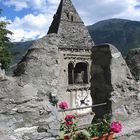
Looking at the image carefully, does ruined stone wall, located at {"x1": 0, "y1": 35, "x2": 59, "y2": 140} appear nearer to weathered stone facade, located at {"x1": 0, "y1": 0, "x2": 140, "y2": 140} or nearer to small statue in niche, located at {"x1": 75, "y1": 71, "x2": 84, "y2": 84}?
weathered stone facade, located at {"x1": 0, "y1": 0, "x2": 140, "y2": 140}

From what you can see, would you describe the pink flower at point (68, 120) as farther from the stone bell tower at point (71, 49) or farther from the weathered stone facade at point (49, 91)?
the stone bell tower at point (71, 49)

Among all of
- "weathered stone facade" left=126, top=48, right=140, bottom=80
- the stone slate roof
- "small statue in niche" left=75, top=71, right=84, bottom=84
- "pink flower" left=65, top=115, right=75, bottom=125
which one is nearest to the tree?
the stone slate roof

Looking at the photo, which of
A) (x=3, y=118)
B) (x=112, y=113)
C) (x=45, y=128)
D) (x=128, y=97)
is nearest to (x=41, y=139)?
(x=45, y=128)

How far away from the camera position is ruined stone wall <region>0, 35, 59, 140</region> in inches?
212

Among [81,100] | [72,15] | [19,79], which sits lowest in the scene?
[81,100]

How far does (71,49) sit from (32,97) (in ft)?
96.7

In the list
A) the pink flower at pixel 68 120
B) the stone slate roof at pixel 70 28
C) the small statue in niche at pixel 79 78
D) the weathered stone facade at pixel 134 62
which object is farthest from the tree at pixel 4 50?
the pink flower at pixel 68 120

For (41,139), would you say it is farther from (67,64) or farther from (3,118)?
(67,64)

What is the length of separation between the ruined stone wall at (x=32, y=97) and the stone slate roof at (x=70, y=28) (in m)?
28.2

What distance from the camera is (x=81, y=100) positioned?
36688 mm

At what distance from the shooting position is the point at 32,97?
18.3 ft

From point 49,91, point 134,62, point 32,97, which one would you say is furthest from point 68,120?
point 134,62

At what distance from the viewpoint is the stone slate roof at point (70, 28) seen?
113 feet

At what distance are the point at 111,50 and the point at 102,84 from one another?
0.58 meters
